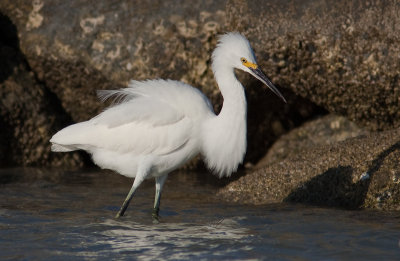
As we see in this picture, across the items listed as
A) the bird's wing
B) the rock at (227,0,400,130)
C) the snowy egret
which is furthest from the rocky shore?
the bird's wing

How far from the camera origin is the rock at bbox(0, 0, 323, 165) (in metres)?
8.95

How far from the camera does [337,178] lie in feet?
23.5

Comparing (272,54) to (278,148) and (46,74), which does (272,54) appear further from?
(46,74)

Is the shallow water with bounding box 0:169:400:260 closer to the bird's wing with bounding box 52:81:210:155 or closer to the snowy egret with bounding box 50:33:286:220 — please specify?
the snowy egret with bounding box 50:33:286:220

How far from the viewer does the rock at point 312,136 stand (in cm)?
920

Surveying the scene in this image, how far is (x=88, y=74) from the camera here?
363 inches

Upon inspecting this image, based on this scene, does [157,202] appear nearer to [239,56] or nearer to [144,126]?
[144,126]

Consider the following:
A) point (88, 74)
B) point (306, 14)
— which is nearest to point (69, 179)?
point (88, 74)

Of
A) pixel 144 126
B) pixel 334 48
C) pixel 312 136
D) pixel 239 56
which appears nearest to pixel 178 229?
pixel 144 126

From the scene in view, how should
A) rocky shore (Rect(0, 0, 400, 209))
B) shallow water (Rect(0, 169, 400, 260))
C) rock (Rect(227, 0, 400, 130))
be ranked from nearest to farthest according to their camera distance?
shallow water (Rect(0, 169, 400, 260)) < rocky shore (Rect(0, 0, 400, 209)) < rock (Rect(227, 0, 400, 130))

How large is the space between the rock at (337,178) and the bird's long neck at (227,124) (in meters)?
0.96

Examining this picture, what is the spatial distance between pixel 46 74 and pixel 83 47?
2.56ft

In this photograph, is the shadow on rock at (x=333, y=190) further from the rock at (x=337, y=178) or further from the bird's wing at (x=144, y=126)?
the bird's wing at (x=144, y=126)

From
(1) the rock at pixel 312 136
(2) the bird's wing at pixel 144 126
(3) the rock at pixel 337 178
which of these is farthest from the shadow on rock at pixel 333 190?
(1) the rock at pixel 312 136
